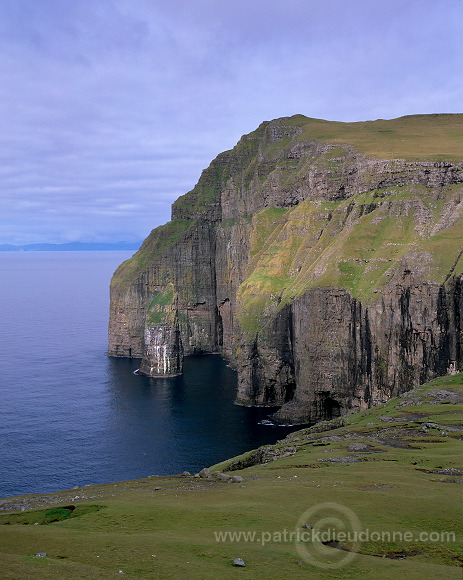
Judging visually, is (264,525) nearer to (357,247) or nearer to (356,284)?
(356,284)

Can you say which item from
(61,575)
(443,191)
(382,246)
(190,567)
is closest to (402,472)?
(190,567)

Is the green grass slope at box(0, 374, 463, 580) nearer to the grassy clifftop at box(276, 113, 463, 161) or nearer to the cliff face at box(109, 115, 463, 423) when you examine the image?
the cliff face at box(109, 115, 463, 423)

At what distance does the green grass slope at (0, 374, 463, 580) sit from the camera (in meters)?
35.8

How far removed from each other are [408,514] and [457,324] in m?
79.7

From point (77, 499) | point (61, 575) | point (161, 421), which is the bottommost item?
point (161, 421)

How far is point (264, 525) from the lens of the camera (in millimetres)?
43594

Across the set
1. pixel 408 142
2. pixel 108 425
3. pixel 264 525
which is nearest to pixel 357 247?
pixel 408 142

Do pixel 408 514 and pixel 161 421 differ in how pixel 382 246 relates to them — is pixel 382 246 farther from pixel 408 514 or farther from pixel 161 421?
pixel 408 514

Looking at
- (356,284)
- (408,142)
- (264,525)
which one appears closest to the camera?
(264,525)

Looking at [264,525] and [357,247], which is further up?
[357,247]

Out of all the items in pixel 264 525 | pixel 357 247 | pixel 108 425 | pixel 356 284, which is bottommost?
pixel 108 425

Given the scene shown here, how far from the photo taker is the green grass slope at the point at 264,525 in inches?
1409

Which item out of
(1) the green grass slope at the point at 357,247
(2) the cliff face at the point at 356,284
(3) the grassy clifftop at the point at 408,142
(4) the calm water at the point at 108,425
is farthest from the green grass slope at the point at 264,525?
(3) the grassy clifftop at the point at 408,142

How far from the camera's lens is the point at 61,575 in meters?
31.8
